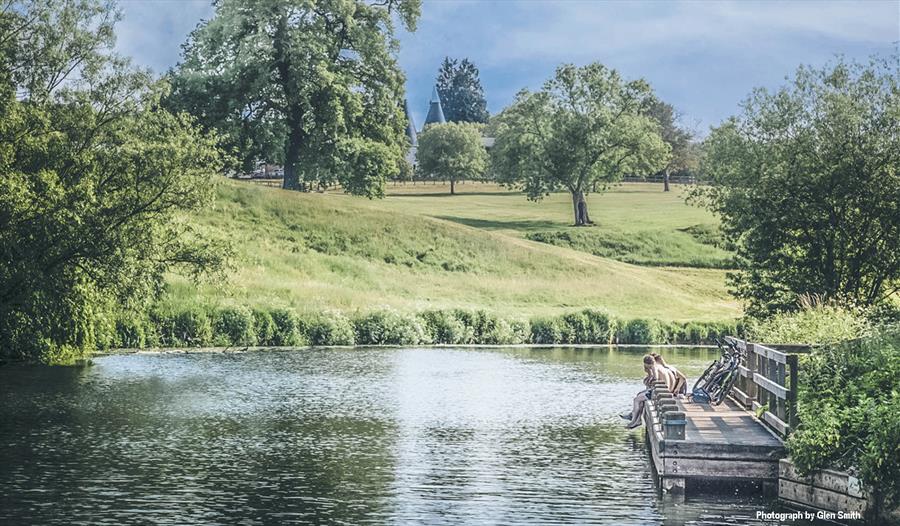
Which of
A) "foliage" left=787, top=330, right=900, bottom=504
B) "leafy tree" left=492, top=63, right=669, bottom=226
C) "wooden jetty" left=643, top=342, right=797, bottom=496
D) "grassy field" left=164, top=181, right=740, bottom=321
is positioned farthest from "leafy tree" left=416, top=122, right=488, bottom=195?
"foliage" left=787, top=330, right=900, bottom=504

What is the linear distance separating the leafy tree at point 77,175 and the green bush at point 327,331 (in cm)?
1432

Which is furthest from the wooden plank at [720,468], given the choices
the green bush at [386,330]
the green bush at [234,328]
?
the green bush at [386,330]

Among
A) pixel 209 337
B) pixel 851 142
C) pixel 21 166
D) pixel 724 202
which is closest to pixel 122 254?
pixel 21 166

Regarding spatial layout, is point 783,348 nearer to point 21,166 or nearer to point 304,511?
point 304,511

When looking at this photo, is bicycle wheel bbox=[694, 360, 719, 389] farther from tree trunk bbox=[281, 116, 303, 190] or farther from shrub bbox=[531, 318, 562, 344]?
tree trunk bbox=[281, 116, 303, 190]

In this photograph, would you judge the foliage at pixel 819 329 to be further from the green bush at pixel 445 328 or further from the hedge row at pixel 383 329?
the green bush at pixel 445 328

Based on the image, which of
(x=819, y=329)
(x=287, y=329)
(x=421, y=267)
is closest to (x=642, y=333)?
(x=287, y=329)

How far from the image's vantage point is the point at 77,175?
1736 inches

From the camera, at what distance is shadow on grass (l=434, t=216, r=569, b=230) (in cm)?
11912

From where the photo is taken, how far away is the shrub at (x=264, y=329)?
57344 mm

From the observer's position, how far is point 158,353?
170 feet

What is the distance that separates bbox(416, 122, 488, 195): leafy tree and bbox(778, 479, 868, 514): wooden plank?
140032 millimetres

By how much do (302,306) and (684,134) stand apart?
425 feet

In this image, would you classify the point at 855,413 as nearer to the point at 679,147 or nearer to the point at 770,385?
the point at 770,385
